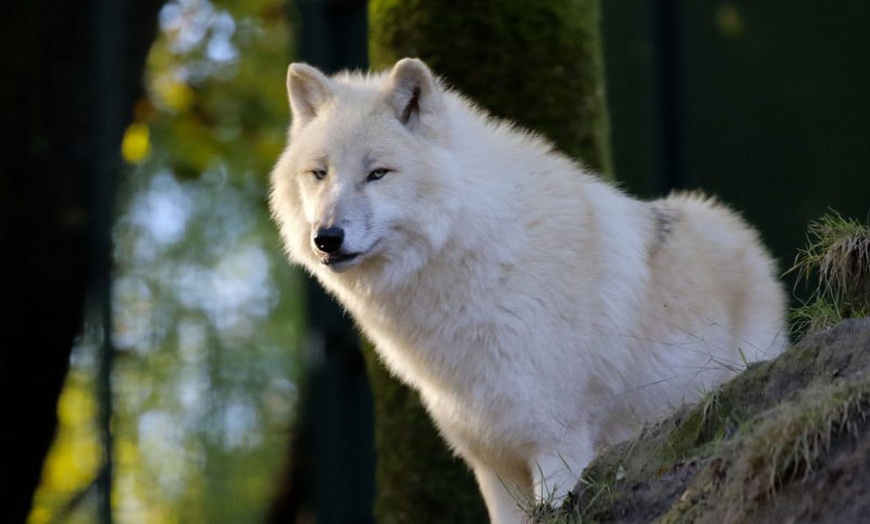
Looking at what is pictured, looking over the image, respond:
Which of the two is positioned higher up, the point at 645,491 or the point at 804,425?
the point at 804,425

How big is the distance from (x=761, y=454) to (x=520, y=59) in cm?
383

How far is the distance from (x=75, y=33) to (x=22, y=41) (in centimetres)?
34

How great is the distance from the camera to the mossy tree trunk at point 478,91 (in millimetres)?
A: 6562

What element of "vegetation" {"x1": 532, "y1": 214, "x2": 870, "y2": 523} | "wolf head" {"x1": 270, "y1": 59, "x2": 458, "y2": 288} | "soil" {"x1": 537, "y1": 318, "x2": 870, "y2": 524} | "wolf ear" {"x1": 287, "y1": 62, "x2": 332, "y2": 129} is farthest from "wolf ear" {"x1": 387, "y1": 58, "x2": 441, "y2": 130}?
"soil" {"x1": 537, "y1": 318, "x2": 870, "y2": 524}

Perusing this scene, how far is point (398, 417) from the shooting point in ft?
21.8

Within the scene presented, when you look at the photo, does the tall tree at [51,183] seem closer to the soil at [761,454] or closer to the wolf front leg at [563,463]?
the wolf front leg at [563,463]

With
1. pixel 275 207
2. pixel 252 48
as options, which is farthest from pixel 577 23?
pixel 252 48

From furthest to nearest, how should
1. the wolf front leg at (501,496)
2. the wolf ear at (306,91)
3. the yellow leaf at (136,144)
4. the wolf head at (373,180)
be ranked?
the yellow leaf at (136,144), the wolf ear at (306,91), the wolf front leg at (501,496), the wolf head at (373,180)

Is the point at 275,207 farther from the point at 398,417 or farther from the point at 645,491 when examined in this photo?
the point at 645,491

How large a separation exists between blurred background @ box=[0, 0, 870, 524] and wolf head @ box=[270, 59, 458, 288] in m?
3.09

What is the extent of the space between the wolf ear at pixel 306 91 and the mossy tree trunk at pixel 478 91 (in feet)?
4.25

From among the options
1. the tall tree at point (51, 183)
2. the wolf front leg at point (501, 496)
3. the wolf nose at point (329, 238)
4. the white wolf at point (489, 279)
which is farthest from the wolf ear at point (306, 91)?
the tall tree at point (51, 183)

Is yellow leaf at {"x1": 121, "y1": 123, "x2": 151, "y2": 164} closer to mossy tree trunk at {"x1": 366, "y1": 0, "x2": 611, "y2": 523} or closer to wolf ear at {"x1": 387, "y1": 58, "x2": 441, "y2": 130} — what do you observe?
mossy tree trunk at {"x1": 366, "y1": 0, "x2": 611, "y2": 523}

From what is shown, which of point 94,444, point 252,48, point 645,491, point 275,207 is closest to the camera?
point 645,491
